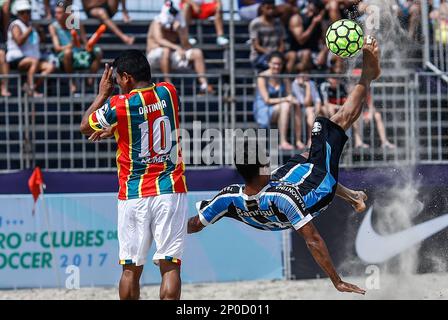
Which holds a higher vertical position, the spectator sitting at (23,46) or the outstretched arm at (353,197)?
the spectator sitting at (23,46)

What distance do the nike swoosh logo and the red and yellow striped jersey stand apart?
404 cm

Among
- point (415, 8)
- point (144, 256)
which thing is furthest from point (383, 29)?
point (144, 256)

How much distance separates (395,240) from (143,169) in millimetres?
4426

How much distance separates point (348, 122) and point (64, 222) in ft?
13.0

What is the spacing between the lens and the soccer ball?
7.41 metres

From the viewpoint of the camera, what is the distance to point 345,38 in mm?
7406

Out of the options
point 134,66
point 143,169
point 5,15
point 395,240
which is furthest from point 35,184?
point 395,240

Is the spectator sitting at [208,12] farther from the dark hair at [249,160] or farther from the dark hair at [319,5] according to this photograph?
the dark hair at [249,160]

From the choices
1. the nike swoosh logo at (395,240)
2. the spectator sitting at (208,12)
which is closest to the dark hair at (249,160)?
the nike swoosh logo at (395,240)

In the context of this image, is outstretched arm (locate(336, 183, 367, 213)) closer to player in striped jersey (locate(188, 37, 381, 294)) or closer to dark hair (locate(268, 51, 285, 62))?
player in striped jersey (locate(188, 37, 381, 294))

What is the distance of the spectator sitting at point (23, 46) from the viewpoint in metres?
11.2

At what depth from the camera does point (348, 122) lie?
7.71m

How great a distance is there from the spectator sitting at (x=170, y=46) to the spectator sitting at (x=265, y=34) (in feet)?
2.43

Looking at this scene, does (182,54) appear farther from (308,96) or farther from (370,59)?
(370,59)
